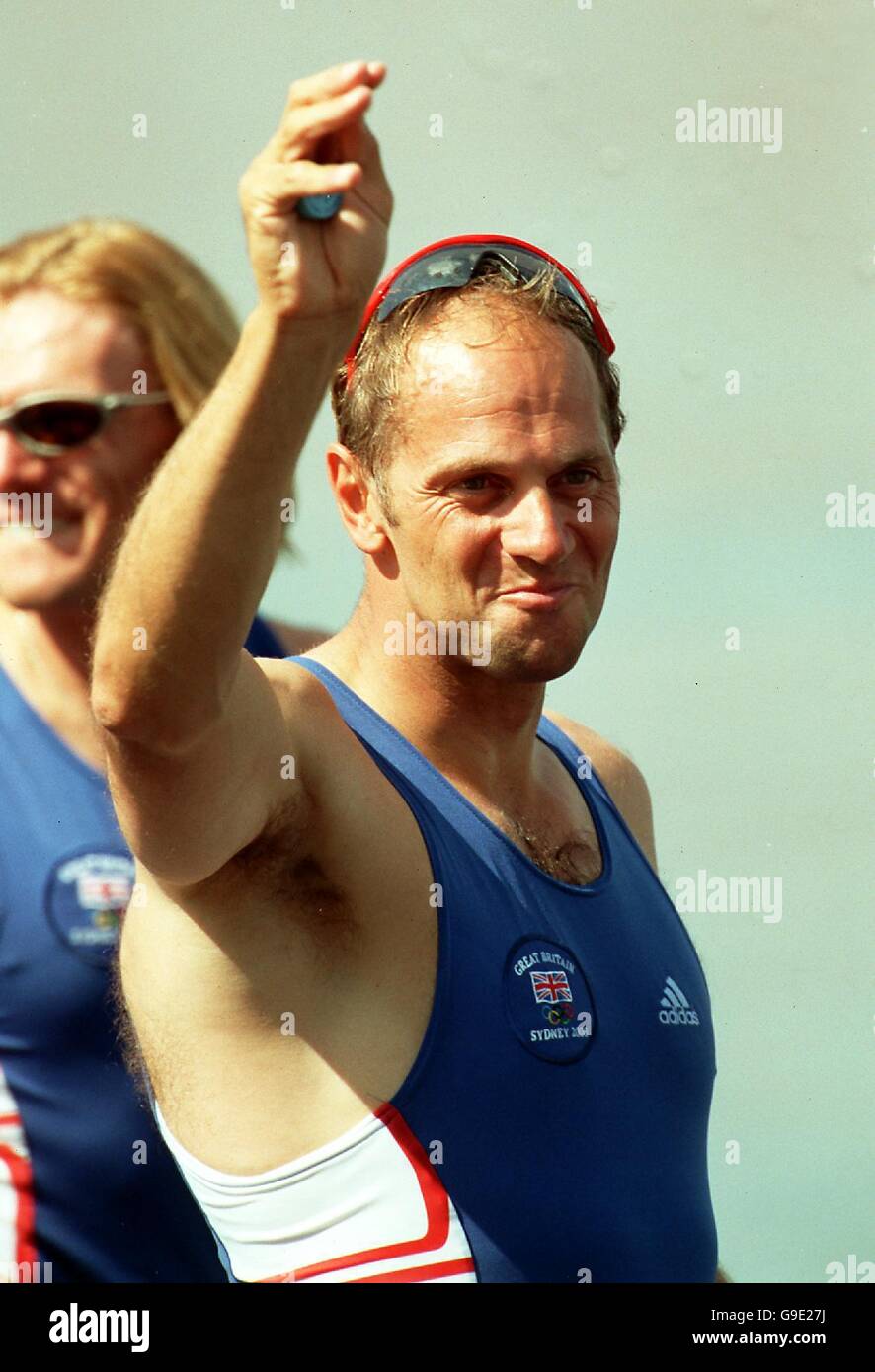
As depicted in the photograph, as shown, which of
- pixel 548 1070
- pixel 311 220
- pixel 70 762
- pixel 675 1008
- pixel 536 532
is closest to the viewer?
pixel 311 220

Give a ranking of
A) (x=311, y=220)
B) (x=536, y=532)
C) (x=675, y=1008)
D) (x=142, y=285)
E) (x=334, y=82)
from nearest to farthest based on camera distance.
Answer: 1. (x=334, y=82)
2. (x=311, y=220)
3. (x=536, y=532)
4. (x=675, y=1008)
5. (x=142, y=285)

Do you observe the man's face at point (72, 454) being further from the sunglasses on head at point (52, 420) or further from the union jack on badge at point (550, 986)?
the union jack on badge at point (550, 986)

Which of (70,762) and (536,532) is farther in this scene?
(70,762)

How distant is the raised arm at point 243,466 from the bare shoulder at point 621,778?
4.63 ft

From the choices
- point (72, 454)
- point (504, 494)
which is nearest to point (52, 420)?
point (72, 454)

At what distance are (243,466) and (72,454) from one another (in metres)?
1.37

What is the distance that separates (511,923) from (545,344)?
891mm

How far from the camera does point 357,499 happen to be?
9.46ft

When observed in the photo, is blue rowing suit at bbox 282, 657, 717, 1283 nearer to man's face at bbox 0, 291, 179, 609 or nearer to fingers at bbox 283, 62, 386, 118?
man's face at bbox 0, 291, 179, 609

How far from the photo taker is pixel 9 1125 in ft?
10.1

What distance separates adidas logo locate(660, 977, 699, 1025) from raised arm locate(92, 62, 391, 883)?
1.05m

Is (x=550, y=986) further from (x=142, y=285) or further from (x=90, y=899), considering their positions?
(x=142, y=285)

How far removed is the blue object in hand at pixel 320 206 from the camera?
1.83 m

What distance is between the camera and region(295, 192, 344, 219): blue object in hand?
1831mm
